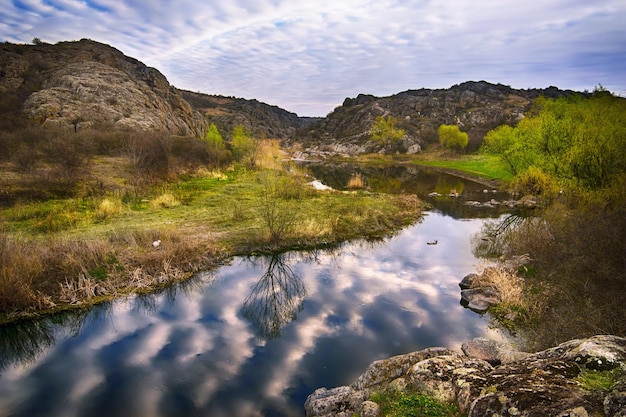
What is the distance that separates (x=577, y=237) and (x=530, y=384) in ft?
37.5

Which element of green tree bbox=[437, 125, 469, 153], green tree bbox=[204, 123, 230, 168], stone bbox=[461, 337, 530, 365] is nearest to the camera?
stone bbox=[461, 337, 530, 365]

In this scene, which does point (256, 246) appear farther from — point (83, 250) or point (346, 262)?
point (83, 250)

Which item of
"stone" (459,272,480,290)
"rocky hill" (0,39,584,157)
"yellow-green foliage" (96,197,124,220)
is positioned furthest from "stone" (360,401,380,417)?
"rocky hill" (0,39,584,157)

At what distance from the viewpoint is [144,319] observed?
13.6 m

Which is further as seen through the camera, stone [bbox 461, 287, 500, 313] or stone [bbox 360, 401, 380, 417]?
stone [bbox 461, 287, 500, 313]

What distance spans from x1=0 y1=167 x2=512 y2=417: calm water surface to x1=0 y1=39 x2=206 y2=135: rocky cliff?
42267 millimetres

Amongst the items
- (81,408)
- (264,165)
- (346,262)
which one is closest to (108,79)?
(264,165)

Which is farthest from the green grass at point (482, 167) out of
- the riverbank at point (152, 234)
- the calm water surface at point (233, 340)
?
the calm water surface at point (233, 340)

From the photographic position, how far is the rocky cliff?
48275 mm

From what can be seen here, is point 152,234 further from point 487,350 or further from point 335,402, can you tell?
point 487,350

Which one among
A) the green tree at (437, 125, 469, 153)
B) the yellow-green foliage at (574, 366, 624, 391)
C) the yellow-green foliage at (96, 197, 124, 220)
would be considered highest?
the green tree at (437, 125, 469, 153)

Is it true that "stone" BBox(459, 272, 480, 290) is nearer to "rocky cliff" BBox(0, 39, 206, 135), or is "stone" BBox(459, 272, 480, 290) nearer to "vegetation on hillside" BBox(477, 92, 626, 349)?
"vegetation on hillside" BBox(477, 92, 626, 349)

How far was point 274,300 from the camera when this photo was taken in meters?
15.7

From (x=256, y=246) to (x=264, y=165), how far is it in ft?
121
